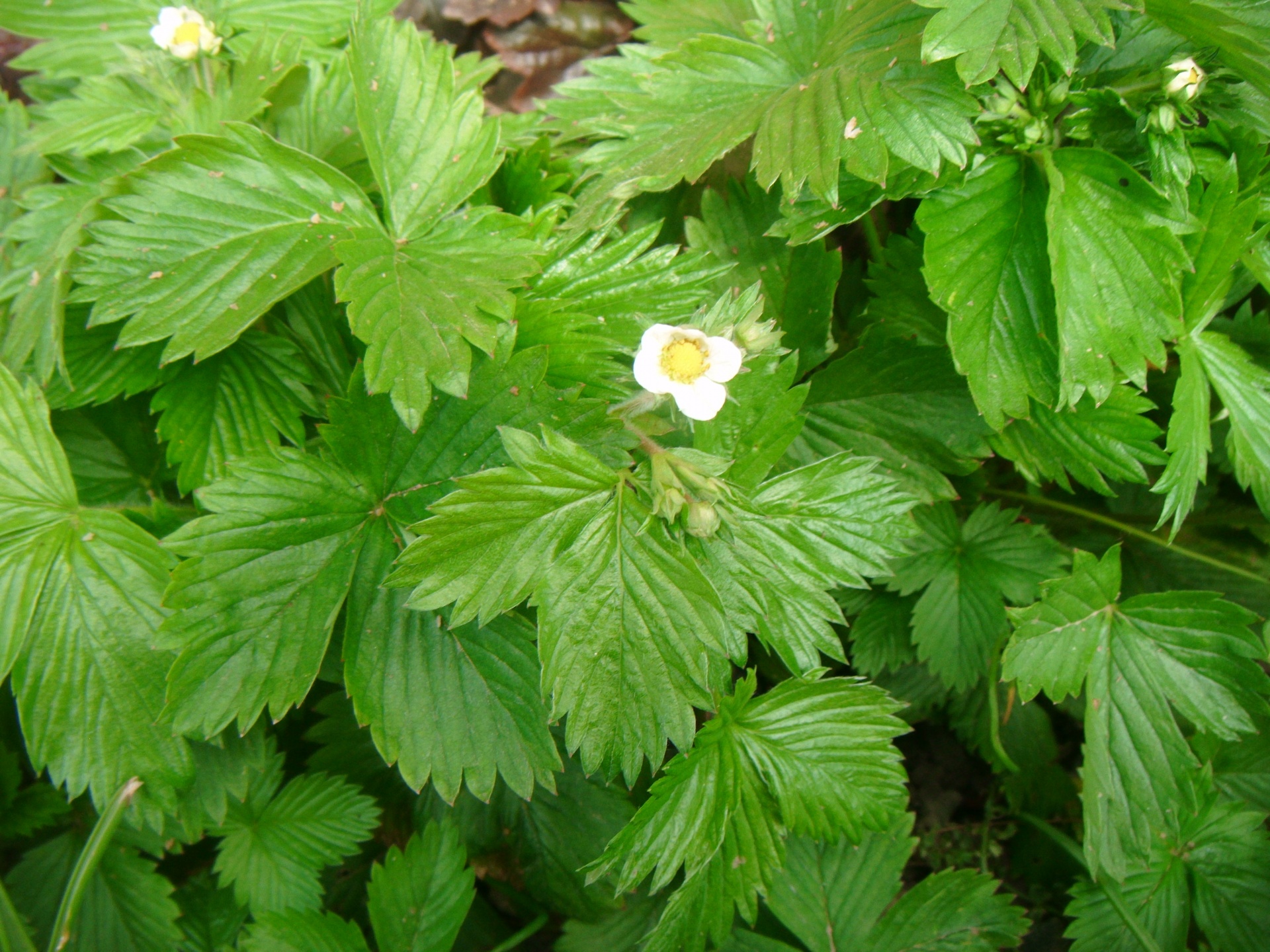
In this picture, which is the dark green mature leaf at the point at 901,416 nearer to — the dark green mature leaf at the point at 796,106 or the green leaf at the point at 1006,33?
the dark green mature leaf at the point at 796,106

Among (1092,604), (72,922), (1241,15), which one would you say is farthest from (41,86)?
(1092,604)

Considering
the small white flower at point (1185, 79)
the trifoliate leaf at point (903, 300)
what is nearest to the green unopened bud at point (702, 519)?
the trifoliate leaf at point (903, 300)

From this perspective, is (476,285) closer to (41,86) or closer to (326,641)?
(326,641)

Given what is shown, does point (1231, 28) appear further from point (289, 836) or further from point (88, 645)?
point (289, 836)

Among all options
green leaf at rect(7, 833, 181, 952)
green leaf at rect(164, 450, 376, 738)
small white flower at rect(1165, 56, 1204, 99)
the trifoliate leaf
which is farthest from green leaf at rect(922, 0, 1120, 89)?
green leaf at rect(7, 833, 181, 952)

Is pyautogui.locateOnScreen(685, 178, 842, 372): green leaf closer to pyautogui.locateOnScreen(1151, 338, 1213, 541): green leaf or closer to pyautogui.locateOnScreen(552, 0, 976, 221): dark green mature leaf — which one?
pyautogui.locateOnScreen(552, 0, 976, 221): dark green mature leaf

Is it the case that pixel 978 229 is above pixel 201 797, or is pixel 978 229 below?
above
